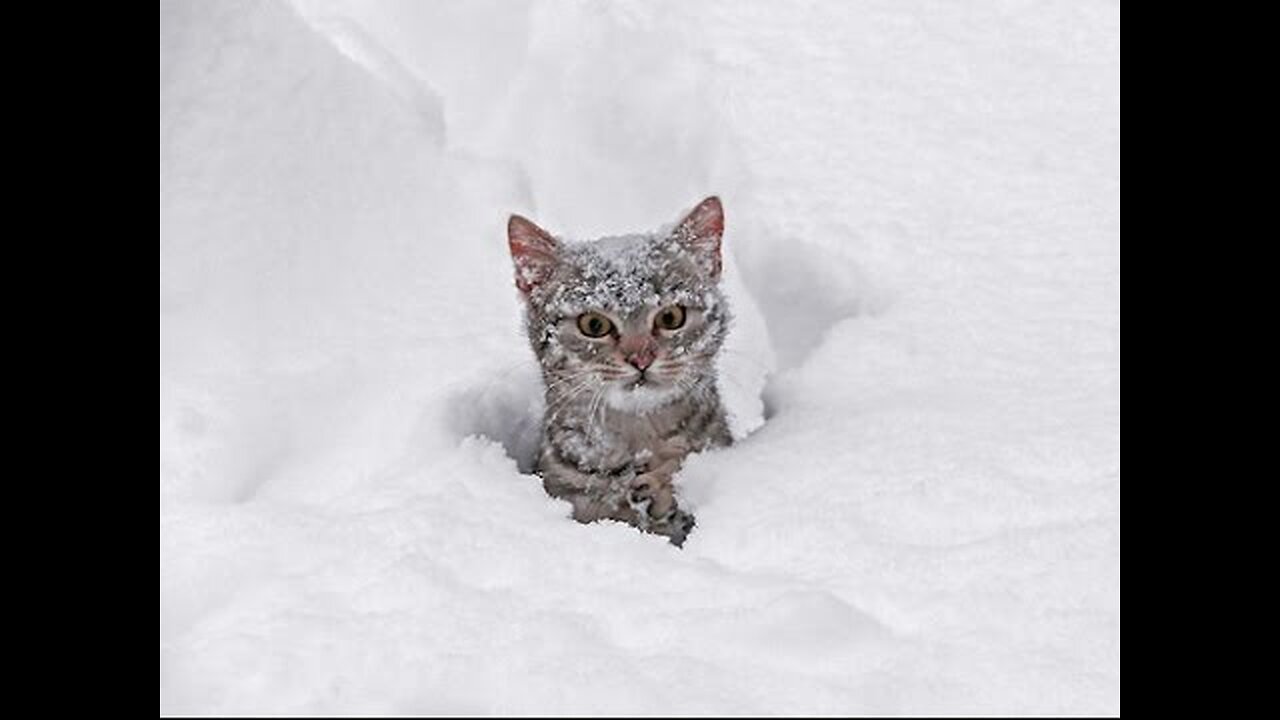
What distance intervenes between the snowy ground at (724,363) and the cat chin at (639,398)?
23 cm

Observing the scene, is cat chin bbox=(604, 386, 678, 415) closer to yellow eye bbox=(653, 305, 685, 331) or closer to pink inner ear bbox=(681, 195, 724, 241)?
yellow eye bbox=(653, 305, 685, 331)

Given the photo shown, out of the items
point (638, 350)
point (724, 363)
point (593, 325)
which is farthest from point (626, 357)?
point (724, 363)

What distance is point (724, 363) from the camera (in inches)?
220

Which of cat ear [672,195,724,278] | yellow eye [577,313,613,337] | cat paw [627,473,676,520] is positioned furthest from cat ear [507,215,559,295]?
cat paw [627,473,676,520]

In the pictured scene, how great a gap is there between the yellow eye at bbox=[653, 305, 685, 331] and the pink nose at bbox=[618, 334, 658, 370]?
7 centimetres

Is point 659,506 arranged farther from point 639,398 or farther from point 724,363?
point 724,363

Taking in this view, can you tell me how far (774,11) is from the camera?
6391 millimetres

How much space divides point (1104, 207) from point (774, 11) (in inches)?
75.6

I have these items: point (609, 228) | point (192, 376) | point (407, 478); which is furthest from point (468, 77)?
point (407, 478)

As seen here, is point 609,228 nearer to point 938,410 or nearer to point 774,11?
point 774,11

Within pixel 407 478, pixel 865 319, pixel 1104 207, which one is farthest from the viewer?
pixel 1104 207

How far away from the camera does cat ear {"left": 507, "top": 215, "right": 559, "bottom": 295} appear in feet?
13.4

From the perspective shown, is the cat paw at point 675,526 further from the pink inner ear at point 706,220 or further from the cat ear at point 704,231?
the pink inner ear at point 706,220

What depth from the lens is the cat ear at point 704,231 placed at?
408 centimetres
